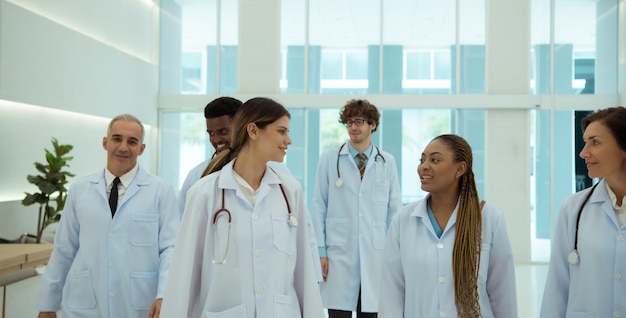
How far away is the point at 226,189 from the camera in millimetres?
2389

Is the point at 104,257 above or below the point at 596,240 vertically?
below

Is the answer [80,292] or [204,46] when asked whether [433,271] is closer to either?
[80,292]

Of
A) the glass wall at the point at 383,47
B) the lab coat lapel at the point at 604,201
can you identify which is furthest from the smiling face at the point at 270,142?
the glass wall at the point at 383,47

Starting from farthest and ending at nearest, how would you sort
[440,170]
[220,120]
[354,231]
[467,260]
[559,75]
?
[559,75] < [354,231] < [220,120] < [440,170] < [467,260]

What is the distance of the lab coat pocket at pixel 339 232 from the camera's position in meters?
4.58

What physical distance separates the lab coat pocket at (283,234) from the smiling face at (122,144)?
1092mm

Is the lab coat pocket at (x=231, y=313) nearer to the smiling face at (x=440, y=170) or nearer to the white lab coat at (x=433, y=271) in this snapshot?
the white lab coat at (x=433, y=271)

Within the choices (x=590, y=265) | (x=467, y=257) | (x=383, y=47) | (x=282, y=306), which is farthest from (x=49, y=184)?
(x=383, y=47)

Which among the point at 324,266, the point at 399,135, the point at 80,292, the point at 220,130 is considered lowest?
the point at 324,266

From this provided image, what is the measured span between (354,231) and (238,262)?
2.34 metres

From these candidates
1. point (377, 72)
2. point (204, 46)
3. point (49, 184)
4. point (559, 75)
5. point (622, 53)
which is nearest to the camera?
point (49, 184)

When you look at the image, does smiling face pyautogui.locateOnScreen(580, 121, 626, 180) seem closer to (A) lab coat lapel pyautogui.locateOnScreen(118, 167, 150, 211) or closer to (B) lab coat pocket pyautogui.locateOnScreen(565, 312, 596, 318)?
(B) lab coat pocket pyautogui.locateOnScreen(565, 312, 596, 318)

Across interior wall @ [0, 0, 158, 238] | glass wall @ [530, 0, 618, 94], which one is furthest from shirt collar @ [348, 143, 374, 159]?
glass wall @ [530, 0, 618, 94]

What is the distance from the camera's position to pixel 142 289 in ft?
9.93
